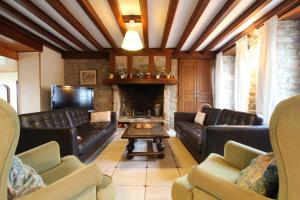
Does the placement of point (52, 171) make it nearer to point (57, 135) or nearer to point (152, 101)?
point (57, 135)

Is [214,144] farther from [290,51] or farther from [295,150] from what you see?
[290,51]

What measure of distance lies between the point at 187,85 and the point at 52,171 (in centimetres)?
549

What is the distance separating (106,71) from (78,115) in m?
2.61

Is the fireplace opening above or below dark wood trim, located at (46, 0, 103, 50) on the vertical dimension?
below

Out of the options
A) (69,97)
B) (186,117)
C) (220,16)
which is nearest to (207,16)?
(220,16)

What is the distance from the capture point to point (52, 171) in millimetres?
1806

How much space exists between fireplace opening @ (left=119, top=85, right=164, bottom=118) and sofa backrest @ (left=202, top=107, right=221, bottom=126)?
7.42 ft

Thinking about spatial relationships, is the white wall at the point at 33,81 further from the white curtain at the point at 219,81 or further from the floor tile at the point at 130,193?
the white curtain at the point at 219,81

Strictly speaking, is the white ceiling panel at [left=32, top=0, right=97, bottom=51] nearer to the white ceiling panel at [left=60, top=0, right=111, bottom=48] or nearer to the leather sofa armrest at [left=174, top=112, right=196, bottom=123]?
the white ceiling panel at [left=60, top=0, right=111, bottom=48]

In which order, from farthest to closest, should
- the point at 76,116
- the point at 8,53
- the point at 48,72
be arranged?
the point at 48,72, the point at 8,53, the point at 76,116

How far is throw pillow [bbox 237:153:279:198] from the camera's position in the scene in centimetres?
125

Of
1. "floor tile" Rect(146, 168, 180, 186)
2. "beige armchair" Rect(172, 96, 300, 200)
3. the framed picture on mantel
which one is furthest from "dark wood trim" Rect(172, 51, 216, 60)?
"beige armchair" Rect(172, 96, 300, 200)

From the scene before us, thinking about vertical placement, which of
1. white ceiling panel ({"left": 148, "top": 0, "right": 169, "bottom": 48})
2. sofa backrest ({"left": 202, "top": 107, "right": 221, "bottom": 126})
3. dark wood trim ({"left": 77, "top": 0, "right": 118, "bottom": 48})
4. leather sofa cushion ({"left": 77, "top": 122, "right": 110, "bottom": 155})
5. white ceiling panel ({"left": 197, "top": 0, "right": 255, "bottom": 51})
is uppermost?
white ceiling panel ({"left": 148, "top": 0, "right": 169, "bottom": 48})

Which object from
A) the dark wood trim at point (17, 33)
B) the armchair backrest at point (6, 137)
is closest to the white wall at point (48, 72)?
the dark wood trim at point (17, 33)
